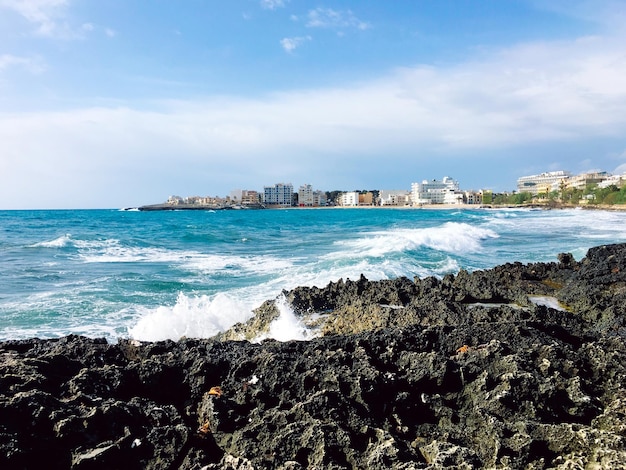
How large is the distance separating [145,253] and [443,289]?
17.4 m

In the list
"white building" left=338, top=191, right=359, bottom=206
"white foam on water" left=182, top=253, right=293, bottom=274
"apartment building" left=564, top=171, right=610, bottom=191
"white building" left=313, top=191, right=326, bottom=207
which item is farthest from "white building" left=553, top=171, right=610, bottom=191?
"white foam on water" left=182, top=253, right=293, bottom=274

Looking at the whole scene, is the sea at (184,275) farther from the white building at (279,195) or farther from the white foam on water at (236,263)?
the white building at (279,195)

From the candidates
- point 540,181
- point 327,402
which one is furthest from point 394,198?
Result: point 327,402

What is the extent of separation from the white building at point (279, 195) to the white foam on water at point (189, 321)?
151642 millimetres

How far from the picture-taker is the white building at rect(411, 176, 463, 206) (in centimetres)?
15125

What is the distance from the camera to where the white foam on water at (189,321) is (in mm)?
8672

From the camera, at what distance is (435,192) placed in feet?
516

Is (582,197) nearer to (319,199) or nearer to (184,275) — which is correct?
(319,199)

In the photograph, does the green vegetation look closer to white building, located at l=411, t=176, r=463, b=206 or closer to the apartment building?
the apartment building

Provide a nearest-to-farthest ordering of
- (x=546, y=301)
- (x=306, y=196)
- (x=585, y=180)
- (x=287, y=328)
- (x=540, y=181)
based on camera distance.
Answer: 1. (x=287, y=328)
2. (x=546, y=301)
3. (x=585, y=180)
4. (x=540, y=181)
5. (x=306, y=196)

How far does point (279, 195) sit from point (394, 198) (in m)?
39.5

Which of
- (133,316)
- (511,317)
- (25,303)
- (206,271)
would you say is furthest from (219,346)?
(206,271)

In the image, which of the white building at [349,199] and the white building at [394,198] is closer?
the white building at [394,198]

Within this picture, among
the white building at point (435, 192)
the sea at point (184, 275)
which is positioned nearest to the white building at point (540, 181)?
the white building at point (435, 192)
